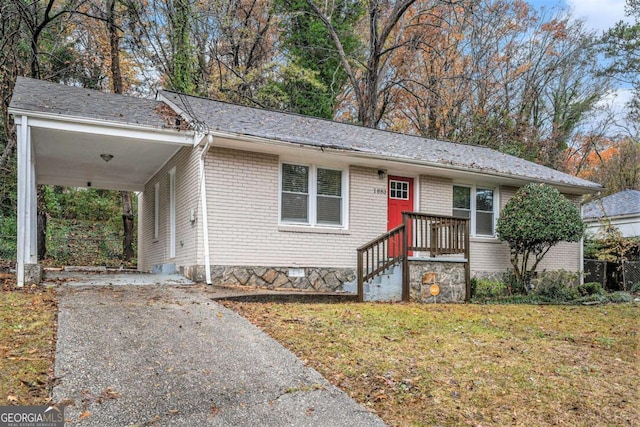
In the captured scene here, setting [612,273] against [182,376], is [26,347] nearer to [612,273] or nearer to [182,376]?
[182,376]

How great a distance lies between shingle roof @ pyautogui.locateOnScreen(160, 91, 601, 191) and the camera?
10125 millimetres

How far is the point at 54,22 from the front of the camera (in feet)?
48.1

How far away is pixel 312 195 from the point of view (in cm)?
1061

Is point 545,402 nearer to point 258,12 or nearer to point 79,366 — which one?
point 79,366

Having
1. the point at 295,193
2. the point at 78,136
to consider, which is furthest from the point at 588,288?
the point at 78,136

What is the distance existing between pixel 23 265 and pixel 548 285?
1122 cm

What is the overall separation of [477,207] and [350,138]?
4032 millimetres

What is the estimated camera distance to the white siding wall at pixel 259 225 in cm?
955

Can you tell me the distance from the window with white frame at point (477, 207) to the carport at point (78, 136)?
22.9 ft

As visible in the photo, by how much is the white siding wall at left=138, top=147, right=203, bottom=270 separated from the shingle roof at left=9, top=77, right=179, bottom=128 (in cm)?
114

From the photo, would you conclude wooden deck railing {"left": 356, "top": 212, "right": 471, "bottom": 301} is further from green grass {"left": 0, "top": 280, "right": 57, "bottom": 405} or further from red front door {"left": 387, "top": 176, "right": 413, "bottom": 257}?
green grass {"left": 0, "top": 280, "right": 57, "bottom": 405}

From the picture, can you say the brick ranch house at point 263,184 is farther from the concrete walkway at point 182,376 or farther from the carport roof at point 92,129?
the concrete walkway at point 182,376

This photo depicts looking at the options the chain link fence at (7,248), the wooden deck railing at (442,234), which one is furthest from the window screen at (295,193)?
the chain link fence at (7,248)

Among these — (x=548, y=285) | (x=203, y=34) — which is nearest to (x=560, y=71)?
(x=548, y=285)
